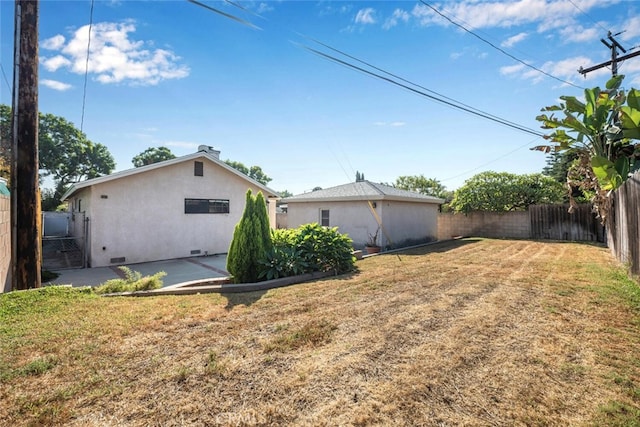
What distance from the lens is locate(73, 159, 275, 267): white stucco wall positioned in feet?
32.7

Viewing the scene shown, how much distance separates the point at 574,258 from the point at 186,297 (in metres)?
12.1

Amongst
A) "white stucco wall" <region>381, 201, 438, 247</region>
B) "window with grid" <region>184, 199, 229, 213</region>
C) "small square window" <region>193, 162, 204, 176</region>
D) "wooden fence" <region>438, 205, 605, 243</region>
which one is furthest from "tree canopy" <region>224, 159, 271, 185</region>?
"small square window" <region>193, 162, 204, 176</region>

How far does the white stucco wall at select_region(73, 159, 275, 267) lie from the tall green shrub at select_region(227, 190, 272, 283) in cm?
569

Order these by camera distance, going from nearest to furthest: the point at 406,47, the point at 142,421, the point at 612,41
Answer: the point at 142,421, the point at 406,47, the point at 612,41

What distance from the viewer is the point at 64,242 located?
14438 millimetres

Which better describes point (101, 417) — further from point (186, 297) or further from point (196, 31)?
point (196, 31)

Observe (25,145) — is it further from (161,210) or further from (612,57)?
(612,57)

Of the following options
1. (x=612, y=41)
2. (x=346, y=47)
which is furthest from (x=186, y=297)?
(x=612, y=41)

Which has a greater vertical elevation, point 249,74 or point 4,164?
point 249,74

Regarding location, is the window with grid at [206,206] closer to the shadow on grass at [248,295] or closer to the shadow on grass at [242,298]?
the shadow on grass at [248,295]

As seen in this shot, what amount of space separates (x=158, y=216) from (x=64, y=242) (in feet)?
24.5

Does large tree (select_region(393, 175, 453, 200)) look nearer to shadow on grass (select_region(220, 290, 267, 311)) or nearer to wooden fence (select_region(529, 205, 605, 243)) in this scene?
wooden fence (select_region(529, 205, 605, 243))

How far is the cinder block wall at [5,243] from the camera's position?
500 cm

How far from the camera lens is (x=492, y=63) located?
9.87 metres
